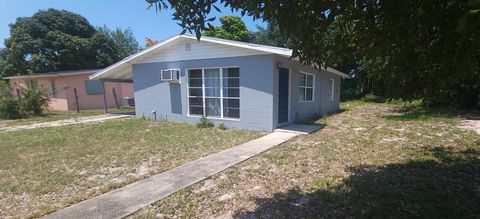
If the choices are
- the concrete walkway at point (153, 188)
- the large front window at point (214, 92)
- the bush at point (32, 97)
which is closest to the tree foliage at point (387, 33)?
the concrete walkway at point (153, 188)

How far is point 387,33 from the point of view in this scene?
2500mm

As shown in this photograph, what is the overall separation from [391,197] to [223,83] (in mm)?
6790

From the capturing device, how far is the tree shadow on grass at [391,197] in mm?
3184

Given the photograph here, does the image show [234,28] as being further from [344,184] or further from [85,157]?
[344,184]

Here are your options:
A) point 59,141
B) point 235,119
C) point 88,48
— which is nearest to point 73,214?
point 59,141

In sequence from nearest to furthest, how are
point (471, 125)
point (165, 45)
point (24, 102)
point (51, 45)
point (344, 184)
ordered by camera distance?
point (344, 184), point (471, 125), point (165, 45), point (24, 102), point (51, 45)

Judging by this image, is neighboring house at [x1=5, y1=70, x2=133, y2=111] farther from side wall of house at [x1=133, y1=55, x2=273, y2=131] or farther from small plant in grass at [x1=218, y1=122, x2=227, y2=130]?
small plant in grass at [x1=218, y1=122, x2=227, y2=130]

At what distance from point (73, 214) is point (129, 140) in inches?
177

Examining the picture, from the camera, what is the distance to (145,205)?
140 inches

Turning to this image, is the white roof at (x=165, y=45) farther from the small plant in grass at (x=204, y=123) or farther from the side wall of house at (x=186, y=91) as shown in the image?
the small plant in grass at (x=204, y=123)

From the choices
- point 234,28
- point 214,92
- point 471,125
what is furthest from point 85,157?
point 234,28

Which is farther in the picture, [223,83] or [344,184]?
[223,83]

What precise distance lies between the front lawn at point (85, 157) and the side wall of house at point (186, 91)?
656 millimetres

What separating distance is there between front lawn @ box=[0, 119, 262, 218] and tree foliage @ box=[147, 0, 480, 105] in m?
3.40
